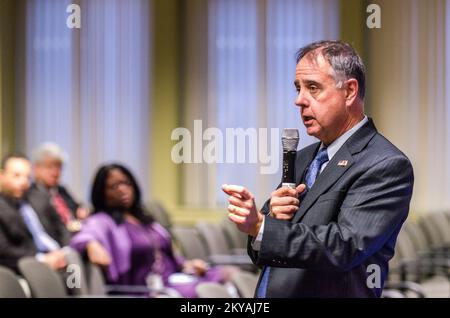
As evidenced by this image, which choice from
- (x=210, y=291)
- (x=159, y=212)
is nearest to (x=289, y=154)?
(x=210, y=291)

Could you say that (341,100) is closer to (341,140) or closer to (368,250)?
(341,140)

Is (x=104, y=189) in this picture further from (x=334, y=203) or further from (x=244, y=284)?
(x=334, y=203)

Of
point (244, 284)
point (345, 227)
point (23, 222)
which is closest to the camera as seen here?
point (345, 227)

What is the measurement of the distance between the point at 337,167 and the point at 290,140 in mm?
108

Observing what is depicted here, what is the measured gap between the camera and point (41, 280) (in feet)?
12.4

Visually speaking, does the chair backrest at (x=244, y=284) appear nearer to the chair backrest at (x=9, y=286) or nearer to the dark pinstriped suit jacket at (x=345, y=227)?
the chair backrest at (x=9, y=286)

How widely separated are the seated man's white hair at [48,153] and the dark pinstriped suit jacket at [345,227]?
603 cm

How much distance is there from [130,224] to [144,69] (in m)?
3.53

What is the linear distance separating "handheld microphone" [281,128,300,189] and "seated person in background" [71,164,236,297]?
319 cm

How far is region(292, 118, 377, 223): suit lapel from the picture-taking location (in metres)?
1.93

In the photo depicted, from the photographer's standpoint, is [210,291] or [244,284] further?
[244,284]

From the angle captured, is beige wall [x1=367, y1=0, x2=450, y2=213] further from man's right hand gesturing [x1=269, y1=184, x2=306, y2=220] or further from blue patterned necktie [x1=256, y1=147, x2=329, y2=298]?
man's right hand gesturing [x1=269, y1=184, x2=306, y2=220]

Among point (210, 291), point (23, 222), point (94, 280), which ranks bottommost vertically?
point (94, 280)

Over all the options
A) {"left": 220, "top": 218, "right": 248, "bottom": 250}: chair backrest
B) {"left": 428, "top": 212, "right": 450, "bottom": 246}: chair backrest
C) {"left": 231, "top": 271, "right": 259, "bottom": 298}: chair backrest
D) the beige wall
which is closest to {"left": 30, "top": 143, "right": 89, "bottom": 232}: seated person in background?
{"left": 220, "top": 218, "right": 248, "bottom": 250}: chair backrest
